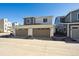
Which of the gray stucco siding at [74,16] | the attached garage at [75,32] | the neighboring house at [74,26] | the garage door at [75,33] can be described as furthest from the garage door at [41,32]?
the garage door at [75,33]

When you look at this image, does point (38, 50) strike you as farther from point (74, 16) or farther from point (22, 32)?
point (22, 32)

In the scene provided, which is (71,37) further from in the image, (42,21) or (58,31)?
(58,31)

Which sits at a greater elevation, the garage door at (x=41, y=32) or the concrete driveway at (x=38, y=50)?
the garage door at (x=41, y=32)

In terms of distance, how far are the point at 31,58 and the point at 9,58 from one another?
128cm

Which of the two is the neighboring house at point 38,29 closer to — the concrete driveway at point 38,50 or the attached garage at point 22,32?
the attached garage at point 22,32

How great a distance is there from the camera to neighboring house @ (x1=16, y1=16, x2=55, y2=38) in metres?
26.6

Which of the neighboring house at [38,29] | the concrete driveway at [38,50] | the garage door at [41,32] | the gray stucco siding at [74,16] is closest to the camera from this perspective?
the concrete driveway at [38,50]

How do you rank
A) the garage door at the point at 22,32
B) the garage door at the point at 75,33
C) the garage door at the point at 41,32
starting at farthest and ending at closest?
1. the garage door at the point at 22,32
2. the garage door at the point at 41,32
3. the garage door at the point at 75,33

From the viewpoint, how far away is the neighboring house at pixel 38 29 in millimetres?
26609

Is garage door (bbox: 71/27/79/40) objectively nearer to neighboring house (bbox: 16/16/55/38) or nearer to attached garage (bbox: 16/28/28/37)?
neighboring house (bbox: 16/16/55/38)

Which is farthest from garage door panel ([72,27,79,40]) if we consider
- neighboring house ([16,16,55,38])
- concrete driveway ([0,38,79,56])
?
concrete driveway ([0,38,79,56])

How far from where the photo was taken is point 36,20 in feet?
100

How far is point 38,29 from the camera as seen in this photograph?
2733cm
